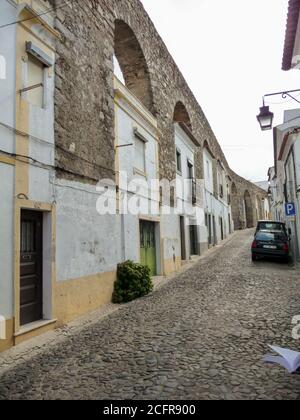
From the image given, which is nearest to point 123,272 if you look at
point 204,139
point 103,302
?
point 103,302

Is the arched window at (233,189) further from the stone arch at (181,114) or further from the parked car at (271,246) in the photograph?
the parked car at (271,246)

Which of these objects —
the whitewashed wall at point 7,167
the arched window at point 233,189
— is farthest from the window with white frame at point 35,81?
the arched window at point 233,189

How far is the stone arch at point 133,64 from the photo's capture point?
33.9ft

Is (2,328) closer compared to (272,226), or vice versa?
(2,328)

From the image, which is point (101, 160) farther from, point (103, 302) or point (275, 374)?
point (275, 374)

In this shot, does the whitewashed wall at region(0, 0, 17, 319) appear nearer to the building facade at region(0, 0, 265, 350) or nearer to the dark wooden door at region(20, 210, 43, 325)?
the building facade at region(0, 0, 265, 350)

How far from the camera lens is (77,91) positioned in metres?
6.89

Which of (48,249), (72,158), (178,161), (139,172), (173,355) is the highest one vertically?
(178,161)

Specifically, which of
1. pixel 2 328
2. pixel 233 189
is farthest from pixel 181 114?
pixel 233 189

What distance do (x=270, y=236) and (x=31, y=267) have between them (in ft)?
33.8

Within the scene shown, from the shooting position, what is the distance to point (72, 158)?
6512 mm

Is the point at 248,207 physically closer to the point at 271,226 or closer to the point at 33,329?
the point at 271,226

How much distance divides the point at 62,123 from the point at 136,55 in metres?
5.91

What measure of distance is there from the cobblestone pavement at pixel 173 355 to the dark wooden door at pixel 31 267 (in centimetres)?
78
